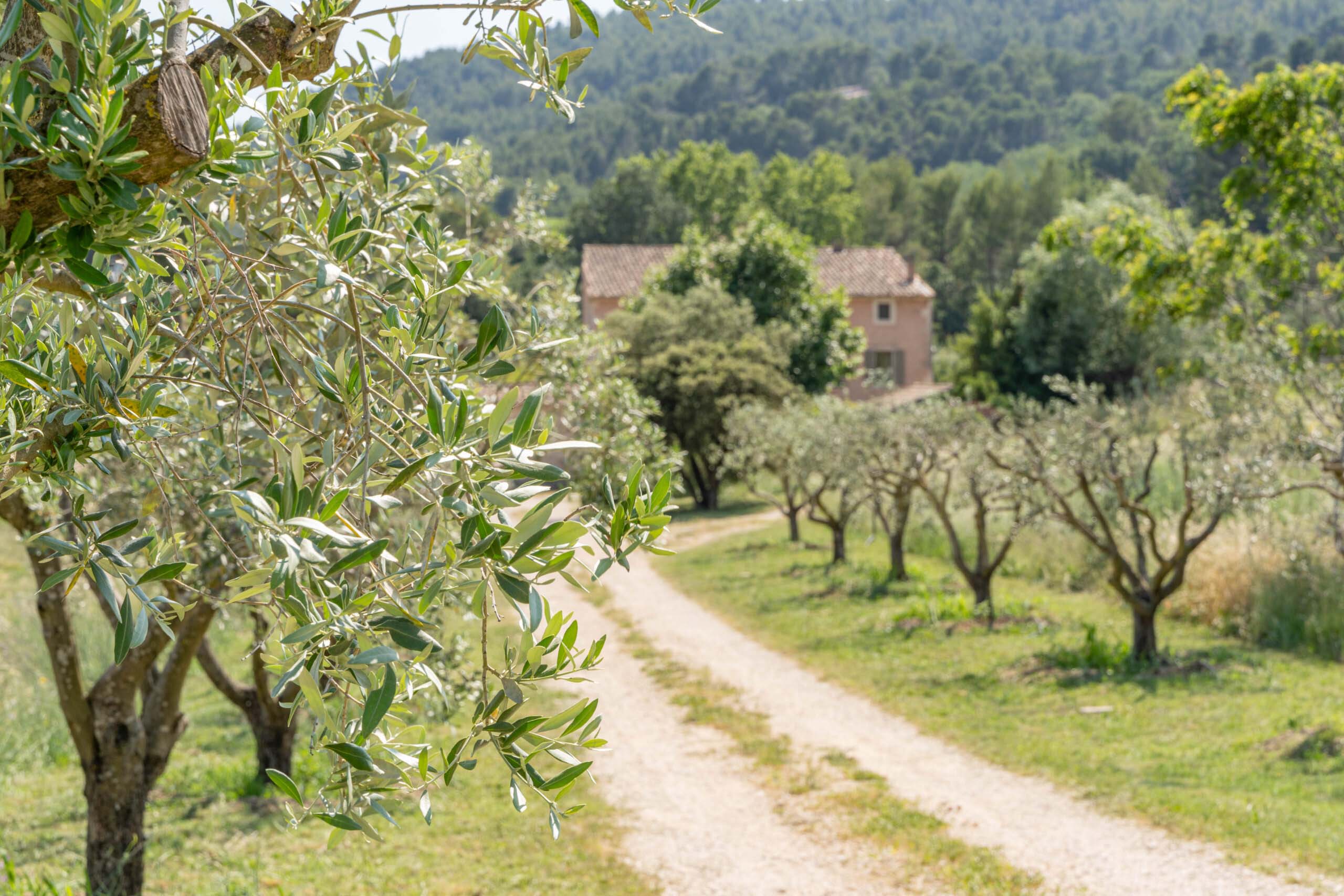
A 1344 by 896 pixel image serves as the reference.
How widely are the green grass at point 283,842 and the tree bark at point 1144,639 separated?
600 centimetres

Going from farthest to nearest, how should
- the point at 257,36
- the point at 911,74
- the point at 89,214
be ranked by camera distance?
the point at 911,74
the point at 257,36
the point at 89,214

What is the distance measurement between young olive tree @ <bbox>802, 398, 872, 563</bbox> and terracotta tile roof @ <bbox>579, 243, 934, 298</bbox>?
967 inches

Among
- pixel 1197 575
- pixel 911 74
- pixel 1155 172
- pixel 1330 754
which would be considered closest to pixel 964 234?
pixel 1155 172

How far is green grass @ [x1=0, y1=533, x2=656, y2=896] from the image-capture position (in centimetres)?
648

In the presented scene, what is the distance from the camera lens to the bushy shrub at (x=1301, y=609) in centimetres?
1134

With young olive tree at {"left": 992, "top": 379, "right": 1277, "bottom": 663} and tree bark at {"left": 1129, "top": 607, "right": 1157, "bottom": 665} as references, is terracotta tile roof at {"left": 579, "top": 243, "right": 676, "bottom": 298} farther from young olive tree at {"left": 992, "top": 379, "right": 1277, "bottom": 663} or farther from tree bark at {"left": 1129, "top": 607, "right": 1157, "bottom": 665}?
tree bark at {"left": 1129, "top": 607, "right": 1157, "bottom": 665}

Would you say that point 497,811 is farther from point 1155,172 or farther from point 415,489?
point 1155,172

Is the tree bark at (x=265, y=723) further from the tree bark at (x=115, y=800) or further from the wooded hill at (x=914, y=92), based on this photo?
the wooded hill at (x=914, y=92)

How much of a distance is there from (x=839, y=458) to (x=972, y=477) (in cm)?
263

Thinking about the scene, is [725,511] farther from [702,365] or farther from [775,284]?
[775,284]

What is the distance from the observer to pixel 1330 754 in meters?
8.09

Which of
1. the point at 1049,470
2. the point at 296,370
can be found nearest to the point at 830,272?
the point at 1049,470

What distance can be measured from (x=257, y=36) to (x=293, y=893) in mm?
5601

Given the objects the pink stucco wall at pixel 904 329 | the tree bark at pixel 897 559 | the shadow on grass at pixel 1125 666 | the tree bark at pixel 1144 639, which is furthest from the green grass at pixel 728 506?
the pink stucco wall at pixel 904 329
